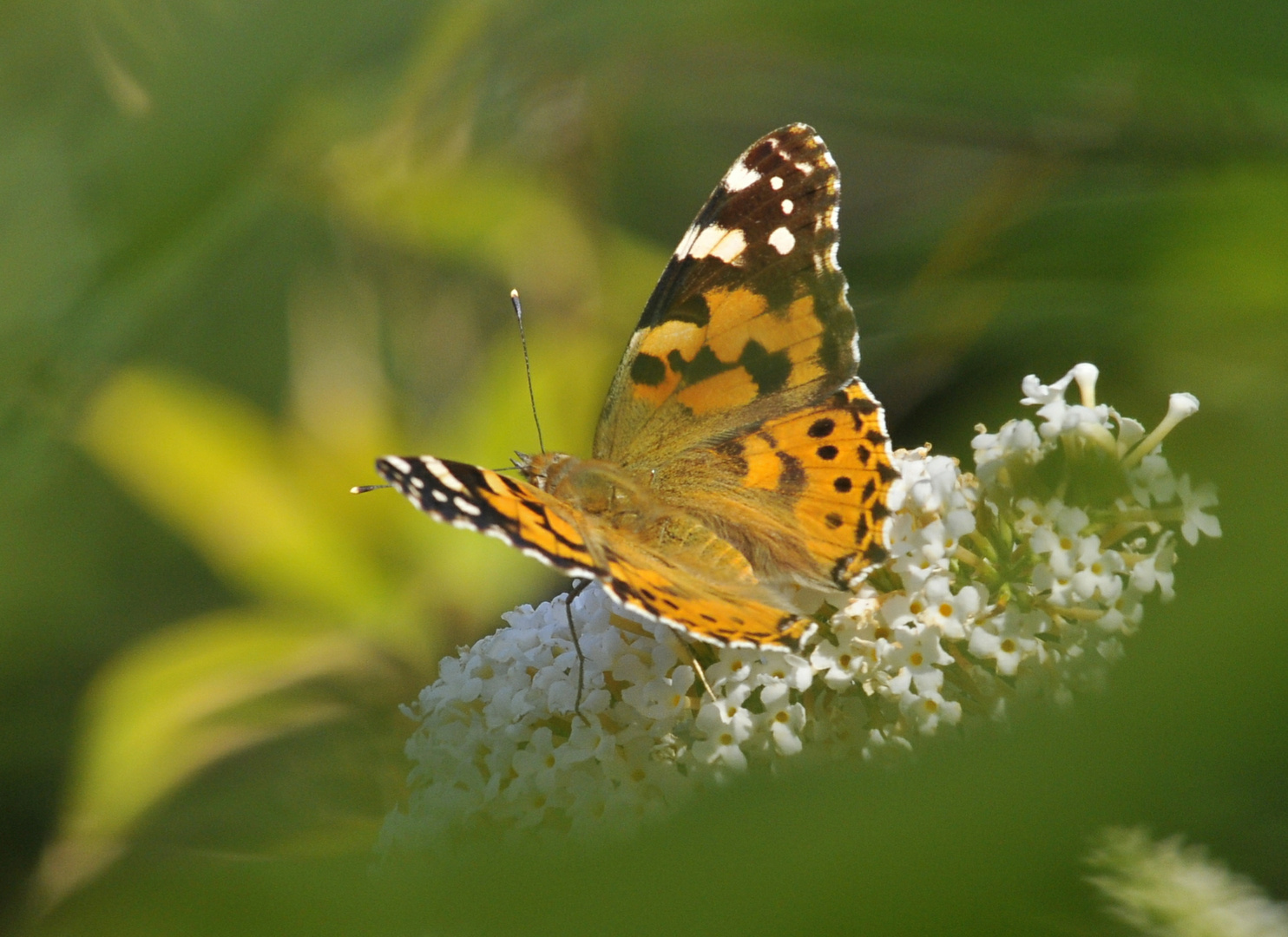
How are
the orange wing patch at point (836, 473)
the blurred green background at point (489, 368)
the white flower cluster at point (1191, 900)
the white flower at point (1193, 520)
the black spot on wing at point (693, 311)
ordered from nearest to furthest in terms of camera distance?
the blurred green background at point (489, 368), the white flower cluster at point (1191, 900), the white flower at point (1193, 520), the orange wing patch at point (836, 473), the black spot on wing at point (693, 311)

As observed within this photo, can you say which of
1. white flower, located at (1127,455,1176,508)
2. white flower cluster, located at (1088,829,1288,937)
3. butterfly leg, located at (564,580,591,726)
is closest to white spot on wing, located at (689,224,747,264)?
butterfly leg, located at (564,580,591,726)

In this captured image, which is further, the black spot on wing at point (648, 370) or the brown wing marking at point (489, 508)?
the black spot on wing at point (648, 370)

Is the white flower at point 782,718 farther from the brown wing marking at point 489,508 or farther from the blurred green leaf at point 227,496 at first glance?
the blurred green leaf at point 227,496

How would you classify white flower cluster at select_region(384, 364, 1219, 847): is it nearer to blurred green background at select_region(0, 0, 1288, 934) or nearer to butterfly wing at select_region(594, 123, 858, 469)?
blurred green background at select_region(0, 0, 1288, 934)

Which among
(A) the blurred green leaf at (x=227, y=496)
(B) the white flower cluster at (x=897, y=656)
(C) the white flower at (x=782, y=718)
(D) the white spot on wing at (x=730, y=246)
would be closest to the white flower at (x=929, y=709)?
(B) the white flower cluster at (x=897, y=656)

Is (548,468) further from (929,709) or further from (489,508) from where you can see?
(929,709)

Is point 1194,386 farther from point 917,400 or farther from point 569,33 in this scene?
point 569,33
